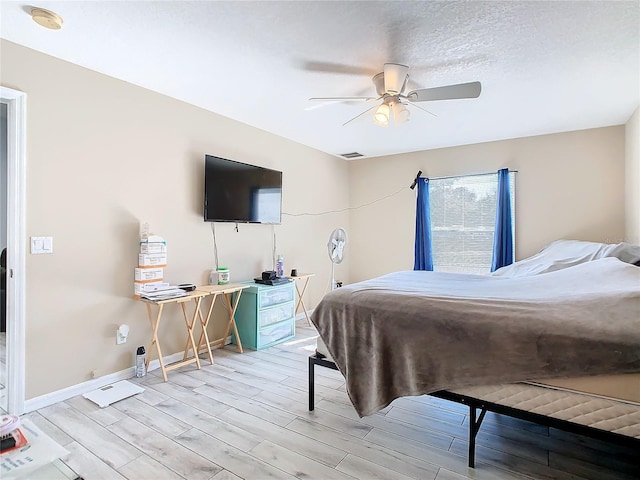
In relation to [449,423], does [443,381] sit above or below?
above

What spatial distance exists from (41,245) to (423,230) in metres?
4.36

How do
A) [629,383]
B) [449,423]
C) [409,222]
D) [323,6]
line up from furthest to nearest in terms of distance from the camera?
[409,222]
[449,423]
[323,6]
[629,383]

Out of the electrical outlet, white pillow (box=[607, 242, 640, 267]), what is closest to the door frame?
the electrical outlet

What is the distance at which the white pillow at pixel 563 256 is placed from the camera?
278cm

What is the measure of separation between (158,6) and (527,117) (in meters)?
3.56

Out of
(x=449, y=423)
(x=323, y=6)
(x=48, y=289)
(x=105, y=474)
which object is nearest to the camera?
(x=105, y=474)

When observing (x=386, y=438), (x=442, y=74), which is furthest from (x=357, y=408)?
(x=442, y=74)

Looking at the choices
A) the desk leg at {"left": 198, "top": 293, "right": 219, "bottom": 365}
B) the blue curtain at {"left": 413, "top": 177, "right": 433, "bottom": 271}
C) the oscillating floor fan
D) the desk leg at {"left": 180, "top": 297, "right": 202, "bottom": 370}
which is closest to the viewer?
the desk leg at {"left": 180, "top": 297, "right": 202, "bottom": 370}

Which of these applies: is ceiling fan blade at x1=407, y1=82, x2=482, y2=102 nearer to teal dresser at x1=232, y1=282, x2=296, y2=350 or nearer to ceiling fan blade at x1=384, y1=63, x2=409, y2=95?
ceiling fan blade at x1=384, y1=63, x2=409, y2=95

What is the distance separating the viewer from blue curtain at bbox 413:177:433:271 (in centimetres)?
499

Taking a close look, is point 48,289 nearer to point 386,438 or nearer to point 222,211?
point 222,211

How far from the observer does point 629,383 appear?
1463 millimetres

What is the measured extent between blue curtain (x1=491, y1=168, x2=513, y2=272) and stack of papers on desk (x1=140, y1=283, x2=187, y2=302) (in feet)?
12.5

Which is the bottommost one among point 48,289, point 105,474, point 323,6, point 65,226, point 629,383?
point 105,474
